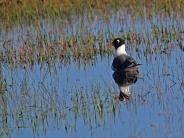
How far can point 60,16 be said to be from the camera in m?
21.9

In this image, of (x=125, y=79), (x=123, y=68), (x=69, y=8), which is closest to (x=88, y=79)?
(x=125, y=79)

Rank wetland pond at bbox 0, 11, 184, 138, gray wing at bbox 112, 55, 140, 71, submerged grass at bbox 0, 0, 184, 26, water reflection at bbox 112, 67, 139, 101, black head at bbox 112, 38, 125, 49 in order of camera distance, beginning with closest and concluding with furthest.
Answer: wetland pond at bbox 0, 11, 184, 138, water reflection at bbox 112, 67, 139, 101, gray wing at bbox 112, 55, 140, 71, black head at bbox 112, 38, 125, 49, submerged grass at bbox 0, 0, 184, 26

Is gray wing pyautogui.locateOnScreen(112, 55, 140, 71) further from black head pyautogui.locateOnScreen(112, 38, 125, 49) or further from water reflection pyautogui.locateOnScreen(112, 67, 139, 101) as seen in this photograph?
black head pyautogui.locateOnScreen(112, 38, 125, 49)

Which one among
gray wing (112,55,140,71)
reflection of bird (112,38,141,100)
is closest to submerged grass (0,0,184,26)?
reflection of bird (112,38,141,100)

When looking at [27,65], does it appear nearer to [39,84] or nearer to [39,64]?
[39,64]

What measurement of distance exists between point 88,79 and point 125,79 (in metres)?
0.96

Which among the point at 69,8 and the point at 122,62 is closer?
the point at 122,62

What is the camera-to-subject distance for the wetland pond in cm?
1057

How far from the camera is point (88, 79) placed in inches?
555

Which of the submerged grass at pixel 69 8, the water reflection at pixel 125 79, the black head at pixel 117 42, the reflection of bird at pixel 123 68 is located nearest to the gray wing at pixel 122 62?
the reflection of bird at pixel 123 68

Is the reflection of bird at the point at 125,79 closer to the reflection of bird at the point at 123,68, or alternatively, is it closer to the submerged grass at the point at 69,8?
the reflection of bird at the point at 123,68

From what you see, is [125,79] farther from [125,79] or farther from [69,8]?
[69,8]

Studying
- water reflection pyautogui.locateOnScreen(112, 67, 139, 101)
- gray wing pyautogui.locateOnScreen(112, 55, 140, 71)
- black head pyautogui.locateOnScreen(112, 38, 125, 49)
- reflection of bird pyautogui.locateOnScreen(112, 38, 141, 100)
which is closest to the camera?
water reflection pyautogui.locateOnScreen(112, 67, 139, 101)

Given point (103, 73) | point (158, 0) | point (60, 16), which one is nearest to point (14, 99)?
point (103, 73)
